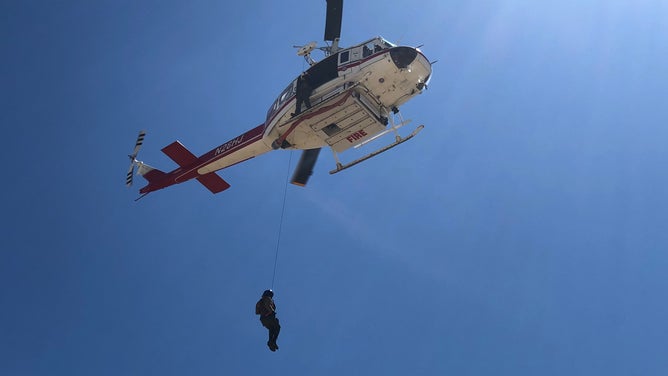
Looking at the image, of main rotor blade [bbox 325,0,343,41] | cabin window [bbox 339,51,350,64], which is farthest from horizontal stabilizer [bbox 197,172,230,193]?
cabin window [bbox 339,51,350,64]

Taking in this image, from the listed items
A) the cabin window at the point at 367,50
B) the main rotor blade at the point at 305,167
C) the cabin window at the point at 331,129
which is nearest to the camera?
the cabin window at the point at 367,50

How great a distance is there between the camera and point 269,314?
1797 centimetres

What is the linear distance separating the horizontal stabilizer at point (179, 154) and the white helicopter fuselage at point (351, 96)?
16.1 feet

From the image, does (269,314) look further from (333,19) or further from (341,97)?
(333,19)

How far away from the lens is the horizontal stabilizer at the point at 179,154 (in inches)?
1029

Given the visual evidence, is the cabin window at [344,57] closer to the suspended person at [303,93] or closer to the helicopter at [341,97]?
the helicopter at [341,97]

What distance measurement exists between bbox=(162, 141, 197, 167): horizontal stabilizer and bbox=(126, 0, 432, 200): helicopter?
164 inches

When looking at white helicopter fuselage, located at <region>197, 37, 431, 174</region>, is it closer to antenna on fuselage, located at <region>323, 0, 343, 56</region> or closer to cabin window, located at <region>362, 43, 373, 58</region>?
cabin window, located at <region>362, 43, 373, 58</region>

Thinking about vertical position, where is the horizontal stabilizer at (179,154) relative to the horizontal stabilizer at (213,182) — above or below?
above

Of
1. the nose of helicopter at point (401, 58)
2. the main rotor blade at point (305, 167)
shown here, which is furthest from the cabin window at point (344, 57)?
the main rotor blade at point (305, 167)

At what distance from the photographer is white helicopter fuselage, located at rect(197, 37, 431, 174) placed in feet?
67.4

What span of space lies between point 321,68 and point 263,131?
354cm

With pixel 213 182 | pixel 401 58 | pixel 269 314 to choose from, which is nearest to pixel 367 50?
pixel 401 58

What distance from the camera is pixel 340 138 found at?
2212 cm
